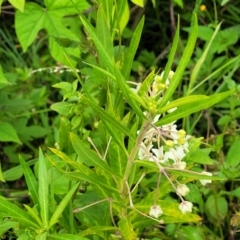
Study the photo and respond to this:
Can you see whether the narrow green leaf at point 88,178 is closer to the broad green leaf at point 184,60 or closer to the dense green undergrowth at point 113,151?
the dense green undergrowth at point 113,151

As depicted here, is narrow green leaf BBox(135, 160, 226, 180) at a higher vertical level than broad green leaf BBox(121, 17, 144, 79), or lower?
lower

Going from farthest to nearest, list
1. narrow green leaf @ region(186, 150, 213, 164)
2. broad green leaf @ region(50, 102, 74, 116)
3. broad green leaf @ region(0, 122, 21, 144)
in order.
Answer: broad green leaf @ region(0, 122, 21, 144), broad green leaf @ region(50, 102, 74, 116), narrow green leaf @ region(186, 150, 213, 164)

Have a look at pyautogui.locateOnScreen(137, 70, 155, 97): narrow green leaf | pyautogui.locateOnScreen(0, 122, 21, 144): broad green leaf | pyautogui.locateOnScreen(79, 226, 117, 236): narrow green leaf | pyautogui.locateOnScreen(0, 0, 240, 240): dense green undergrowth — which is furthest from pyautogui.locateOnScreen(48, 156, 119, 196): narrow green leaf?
pyautogui.locateOnScreen(0, 122, 21, 144): broad green leaf

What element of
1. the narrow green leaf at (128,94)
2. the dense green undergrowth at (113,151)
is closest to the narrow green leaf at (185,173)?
the dense green undergrowth at (113,151)

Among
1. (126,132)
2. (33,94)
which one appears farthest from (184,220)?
(33,94)

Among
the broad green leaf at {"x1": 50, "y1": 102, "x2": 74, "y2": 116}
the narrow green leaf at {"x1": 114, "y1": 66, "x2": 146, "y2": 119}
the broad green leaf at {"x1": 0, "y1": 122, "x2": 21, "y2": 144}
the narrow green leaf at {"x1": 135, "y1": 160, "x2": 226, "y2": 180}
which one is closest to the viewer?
the narrow green leaf at {"x1": 114, "y1": 66, "x2": 146, "y2": 119}

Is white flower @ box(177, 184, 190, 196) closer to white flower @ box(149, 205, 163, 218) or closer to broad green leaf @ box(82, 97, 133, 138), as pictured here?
white flower @ box(149, 205, 163, 218)

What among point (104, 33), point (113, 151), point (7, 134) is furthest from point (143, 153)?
point (7, 134)
